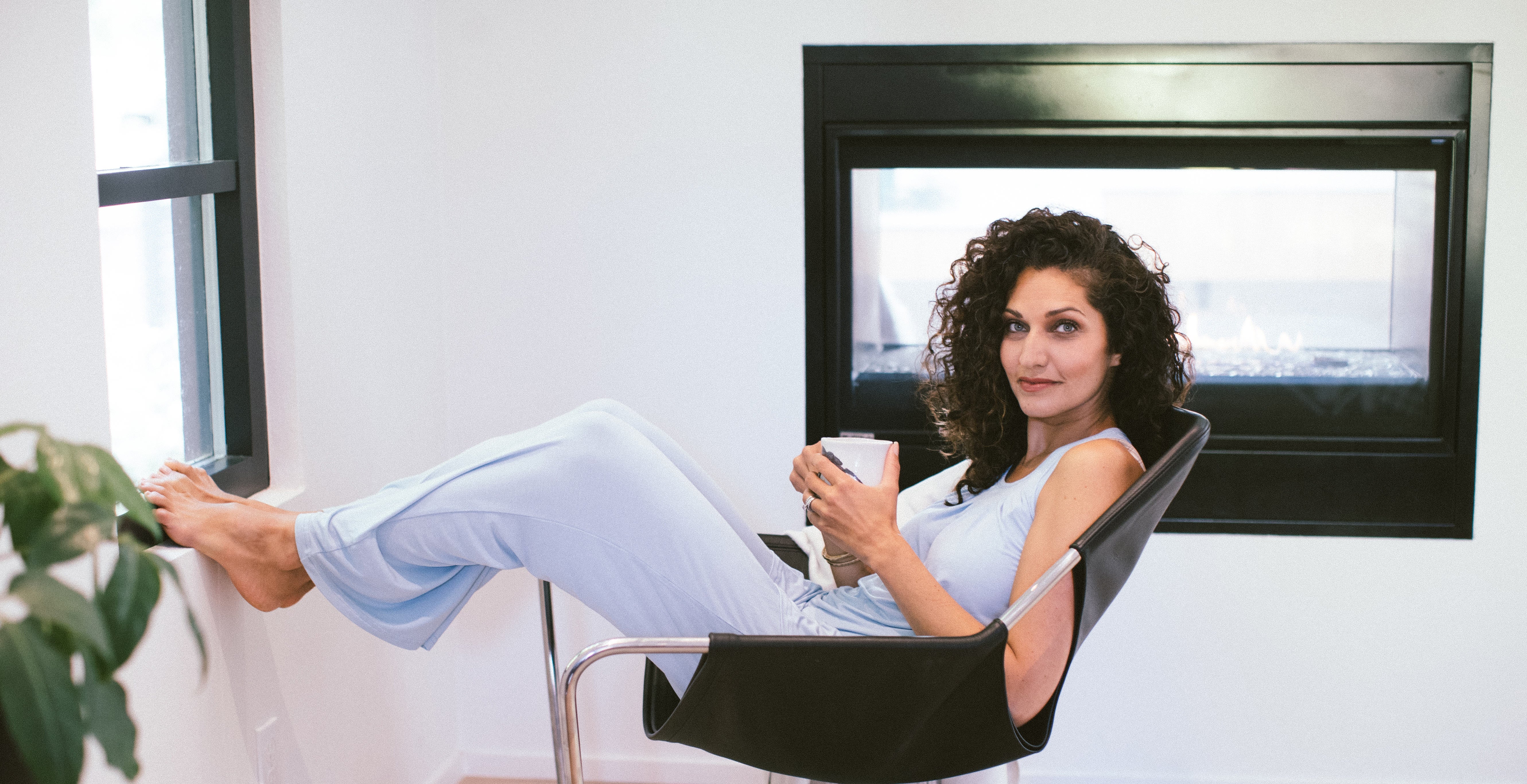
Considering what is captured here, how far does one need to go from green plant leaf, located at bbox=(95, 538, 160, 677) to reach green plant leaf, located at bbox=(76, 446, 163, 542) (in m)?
0.03

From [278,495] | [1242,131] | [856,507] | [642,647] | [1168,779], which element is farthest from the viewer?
[1168,779]

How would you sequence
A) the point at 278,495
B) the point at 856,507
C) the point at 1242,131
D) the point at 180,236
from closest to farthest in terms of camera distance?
the point at 856,507
the point at 180,236
the point at 278,495
the point at 1242,131

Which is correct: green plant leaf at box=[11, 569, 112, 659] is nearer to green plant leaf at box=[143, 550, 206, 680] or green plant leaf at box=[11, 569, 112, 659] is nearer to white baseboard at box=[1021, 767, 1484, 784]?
green plant leaf at box=[143, 550, 206, 680]

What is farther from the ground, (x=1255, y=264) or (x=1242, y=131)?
(x=1242, y=131)

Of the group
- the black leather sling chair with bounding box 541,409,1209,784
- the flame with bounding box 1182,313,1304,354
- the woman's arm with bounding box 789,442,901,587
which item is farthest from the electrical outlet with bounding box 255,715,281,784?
the flame with bounding box 1182,313,1304,354

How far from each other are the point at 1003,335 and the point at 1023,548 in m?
0.41

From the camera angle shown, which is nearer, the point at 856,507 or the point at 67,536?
the point at 67,536

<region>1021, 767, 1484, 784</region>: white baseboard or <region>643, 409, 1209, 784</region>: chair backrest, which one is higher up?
<region>643, 409, 1209, 784</region>: chair backrest

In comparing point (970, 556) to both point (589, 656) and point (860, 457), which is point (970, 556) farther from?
point (589, 656)

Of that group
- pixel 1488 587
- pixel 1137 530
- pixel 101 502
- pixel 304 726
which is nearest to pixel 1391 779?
pixel 1488 587

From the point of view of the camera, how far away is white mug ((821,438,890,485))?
4.83 ft

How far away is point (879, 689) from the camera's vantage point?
1311 millimetres

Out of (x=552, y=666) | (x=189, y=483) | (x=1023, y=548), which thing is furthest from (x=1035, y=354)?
(x=189, y=483)

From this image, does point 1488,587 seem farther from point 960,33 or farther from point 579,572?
point 579,572
